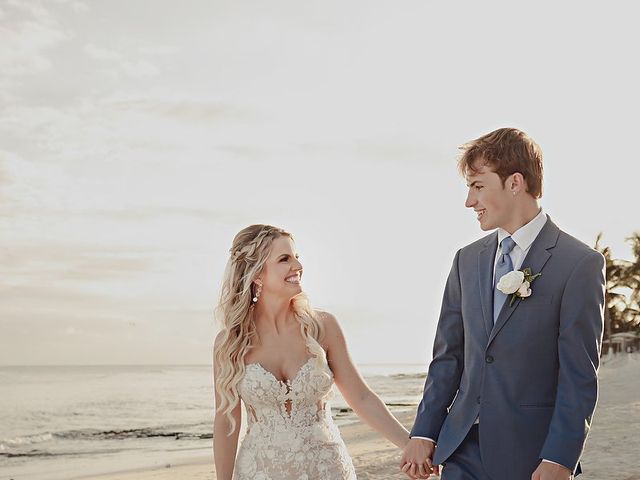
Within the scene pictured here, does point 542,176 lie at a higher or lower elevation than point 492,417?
higher

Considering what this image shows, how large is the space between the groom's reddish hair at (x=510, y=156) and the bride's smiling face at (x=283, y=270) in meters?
1.53

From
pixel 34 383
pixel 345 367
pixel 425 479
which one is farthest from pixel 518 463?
pixel 34 383

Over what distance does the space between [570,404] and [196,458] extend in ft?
50.8

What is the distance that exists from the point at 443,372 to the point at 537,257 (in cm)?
65

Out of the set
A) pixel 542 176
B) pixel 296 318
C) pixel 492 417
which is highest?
pixel 542 176

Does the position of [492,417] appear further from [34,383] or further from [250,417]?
[34,383]

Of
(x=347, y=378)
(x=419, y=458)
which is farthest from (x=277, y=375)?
(x=419, y=458)

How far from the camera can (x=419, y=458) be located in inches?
154

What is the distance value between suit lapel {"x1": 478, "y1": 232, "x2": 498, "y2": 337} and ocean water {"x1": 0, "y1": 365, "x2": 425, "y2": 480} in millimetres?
14652

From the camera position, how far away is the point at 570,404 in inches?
134

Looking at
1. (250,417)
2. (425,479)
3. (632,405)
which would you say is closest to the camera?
(425,479)

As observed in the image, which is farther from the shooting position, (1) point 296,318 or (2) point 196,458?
(2) point 196,458

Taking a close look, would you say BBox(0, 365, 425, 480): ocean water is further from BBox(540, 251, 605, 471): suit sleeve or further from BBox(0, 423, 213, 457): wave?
BBox(540, 251, 605, 471): suit sleeve

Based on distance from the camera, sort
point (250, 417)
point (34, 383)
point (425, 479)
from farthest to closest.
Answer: point (34, 383) < point (250, 417) < point (425, 479)
